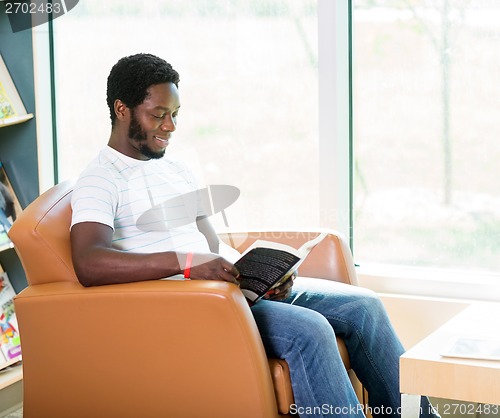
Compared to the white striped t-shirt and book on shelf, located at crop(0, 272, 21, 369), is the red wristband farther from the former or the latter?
book on shelf, located at crop(0, 272, 21, 369)

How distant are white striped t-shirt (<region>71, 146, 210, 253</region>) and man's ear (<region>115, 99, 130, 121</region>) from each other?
97mm

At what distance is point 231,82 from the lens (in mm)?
3256

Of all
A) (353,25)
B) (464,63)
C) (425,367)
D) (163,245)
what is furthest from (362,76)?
(425,367)

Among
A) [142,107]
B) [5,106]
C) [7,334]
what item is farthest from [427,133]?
[7,334]

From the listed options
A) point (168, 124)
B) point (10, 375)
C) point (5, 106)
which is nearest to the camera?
point (168, 124)

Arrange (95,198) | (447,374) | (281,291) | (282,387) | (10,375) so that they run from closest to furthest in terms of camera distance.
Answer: (447,374)
(282,387)
(95,198)
(281,291)
(10,375)

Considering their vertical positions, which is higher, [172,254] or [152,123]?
[152,123]

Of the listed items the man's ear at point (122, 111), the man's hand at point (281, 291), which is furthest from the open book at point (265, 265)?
the man's ear at point (122, 111)

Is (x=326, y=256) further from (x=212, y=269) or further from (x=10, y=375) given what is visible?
(x=10, y=375)

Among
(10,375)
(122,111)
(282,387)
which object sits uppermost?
(122,111)

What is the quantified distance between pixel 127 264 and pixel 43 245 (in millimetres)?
274

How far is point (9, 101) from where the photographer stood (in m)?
3.22

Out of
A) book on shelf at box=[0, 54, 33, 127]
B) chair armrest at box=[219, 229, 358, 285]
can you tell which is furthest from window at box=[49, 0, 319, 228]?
chair armrest at box=[219, 229, 358, 285]

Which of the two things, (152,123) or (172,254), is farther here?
(152,123)
